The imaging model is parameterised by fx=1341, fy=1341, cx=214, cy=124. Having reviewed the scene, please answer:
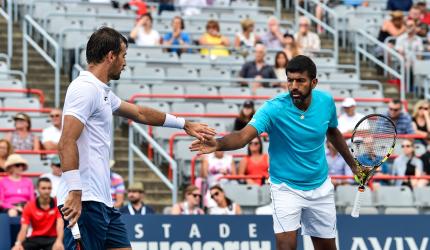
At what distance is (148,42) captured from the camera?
69.3 feet

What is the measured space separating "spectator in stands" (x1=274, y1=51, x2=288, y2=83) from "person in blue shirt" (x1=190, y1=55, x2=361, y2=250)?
9481 mm

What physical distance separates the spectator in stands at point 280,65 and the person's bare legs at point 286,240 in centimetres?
966

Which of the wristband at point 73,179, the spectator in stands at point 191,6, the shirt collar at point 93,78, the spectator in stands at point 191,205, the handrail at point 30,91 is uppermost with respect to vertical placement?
the spectator in stands at point 191,6

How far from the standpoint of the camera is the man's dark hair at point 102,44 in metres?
8.99

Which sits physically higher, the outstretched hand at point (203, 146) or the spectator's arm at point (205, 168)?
the outstretched hand at point (203, 146)

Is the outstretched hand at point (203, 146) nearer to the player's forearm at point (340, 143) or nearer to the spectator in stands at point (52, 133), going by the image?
the player's forearm at point (340, 143)

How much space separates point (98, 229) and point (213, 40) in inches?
495

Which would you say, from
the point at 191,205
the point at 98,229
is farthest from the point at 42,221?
the point at 98,229

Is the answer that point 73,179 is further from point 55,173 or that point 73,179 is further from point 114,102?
point 55,173

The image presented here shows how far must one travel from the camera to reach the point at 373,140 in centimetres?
1105

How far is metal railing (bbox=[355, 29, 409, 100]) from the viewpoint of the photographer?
21547mm

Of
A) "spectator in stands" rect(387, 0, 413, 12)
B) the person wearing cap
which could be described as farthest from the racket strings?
"spectator in stands" rect(387, 0, 413, 12)

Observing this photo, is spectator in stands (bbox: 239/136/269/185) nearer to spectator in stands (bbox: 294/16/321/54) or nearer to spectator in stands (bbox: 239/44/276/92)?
spectator in stands (bbox: 239/44/276/92)

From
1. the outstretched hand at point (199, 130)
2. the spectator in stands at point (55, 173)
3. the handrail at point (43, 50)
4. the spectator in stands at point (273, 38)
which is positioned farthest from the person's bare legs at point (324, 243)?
the spectator in stands at point (273, 38)
